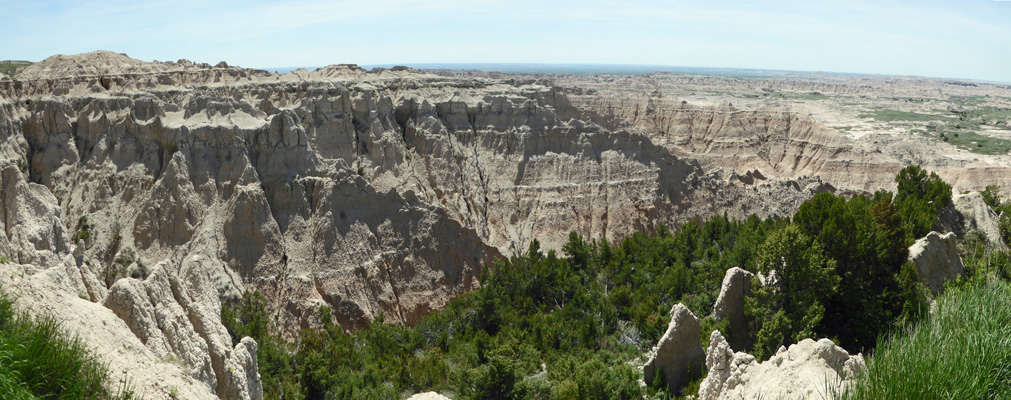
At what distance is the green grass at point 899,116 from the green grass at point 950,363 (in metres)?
153

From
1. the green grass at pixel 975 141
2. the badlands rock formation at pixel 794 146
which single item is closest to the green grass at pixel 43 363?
the badlands rock formation at pixel 794 146

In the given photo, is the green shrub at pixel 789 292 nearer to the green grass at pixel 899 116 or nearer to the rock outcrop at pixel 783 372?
the rock outcrop at pixel 783 372

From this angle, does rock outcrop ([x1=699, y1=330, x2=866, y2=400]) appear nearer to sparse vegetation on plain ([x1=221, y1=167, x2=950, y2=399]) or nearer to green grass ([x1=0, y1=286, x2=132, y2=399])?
sparse vegetation on plain ([x1=221, y1=167, x2=950, y2=399])

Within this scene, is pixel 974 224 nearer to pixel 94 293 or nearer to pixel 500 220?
pixel 500 220

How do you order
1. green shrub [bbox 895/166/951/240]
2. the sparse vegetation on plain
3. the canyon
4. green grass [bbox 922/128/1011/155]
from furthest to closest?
green grass [bbox 922/128/1011/155], green shrub [bbox 895/166/951/240], the sparse vegetation on plain, the canyon

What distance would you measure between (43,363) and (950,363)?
14.4 metres

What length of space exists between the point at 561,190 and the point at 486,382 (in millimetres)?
31635

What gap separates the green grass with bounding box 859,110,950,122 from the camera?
489ft

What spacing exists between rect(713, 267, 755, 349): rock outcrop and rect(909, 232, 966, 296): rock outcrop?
6.55 m

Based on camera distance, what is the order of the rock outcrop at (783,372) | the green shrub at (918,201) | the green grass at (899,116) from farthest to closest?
the green grass at (899,116) → the green shrub at (918,201) → the rock outcrop at (783,372)

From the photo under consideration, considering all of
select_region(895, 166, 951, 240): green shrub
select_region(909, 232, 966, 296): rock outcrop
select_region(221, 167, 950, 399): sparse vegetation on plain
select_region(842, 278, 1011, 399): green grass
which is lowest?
select_region(221, 167, 950, 399): sparse vegetation on plain

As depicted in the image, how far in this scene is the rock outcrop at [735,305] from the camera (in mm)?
22844

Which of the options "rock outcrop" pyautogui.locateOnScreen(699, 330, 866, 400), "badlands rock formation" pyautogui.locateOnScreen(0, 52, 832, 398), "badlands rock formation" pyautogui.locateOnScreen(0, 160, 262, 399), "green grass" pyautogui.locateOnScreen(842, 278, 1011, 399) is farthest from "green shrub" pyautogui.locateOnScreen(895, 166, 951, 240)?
"badlands rock formation" pyautogui.locateOnScreen(0, 160, 262, 399)

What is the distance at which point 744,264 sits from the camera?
1170 inches
